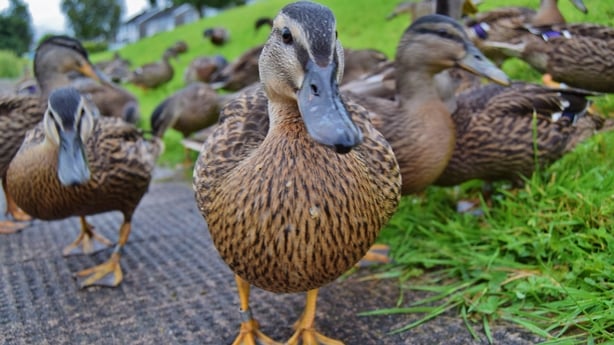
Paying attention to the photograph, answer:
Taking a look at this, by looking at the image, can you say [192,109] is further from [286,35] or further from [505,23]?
[286,35]

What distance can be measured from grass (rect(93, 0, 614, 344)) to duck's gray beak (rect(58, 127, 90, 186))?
4.74ft

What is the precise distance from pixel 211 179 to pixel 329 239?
0.51m

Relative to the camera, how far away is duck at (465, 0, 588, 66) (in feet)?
14.0

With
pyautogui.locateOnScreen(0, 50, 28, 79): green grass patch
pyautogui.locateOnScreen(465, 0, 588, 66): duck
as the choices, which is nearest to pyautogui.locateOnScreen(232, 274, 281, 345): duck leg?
pyautogui.locateOnScreen(465, 0, 588, 66): duck

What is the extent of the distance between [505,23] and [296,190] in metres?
3.55

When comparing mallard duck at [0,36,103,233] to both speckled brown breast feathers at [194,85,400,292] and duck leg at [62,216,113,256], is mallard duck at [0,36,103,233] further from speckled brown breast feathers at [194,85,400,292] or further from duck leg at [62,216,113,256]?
speckled brown breast feathers at [194,85,400,292]

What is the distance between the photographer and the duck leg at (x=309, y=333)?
81.3 inches

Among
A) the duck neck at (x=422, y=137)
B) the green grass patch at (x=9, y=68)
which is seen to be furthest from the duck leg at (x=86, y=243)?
the green grass patch at (x=9, y=68)

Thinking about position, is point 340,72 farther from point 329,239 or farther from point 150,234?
point 150,234

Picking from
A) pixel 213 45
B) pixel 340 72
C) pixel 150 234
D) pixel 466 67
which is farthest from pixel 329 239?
pixel 213 45

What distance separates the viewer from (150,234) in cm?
354

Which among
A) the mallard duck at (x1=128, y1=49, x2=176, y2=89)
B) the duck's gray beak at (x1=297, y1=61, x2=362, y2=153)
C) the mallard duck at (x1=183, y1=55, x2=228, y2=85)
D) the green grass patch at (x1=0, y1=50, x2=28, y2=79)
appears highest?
the duck's gray beak at (x1=297, y1=61, x2=362, y2=153)

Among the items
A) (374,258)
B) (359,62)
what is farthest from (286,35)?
(359,62)

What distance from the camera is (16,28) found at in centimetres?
4166
